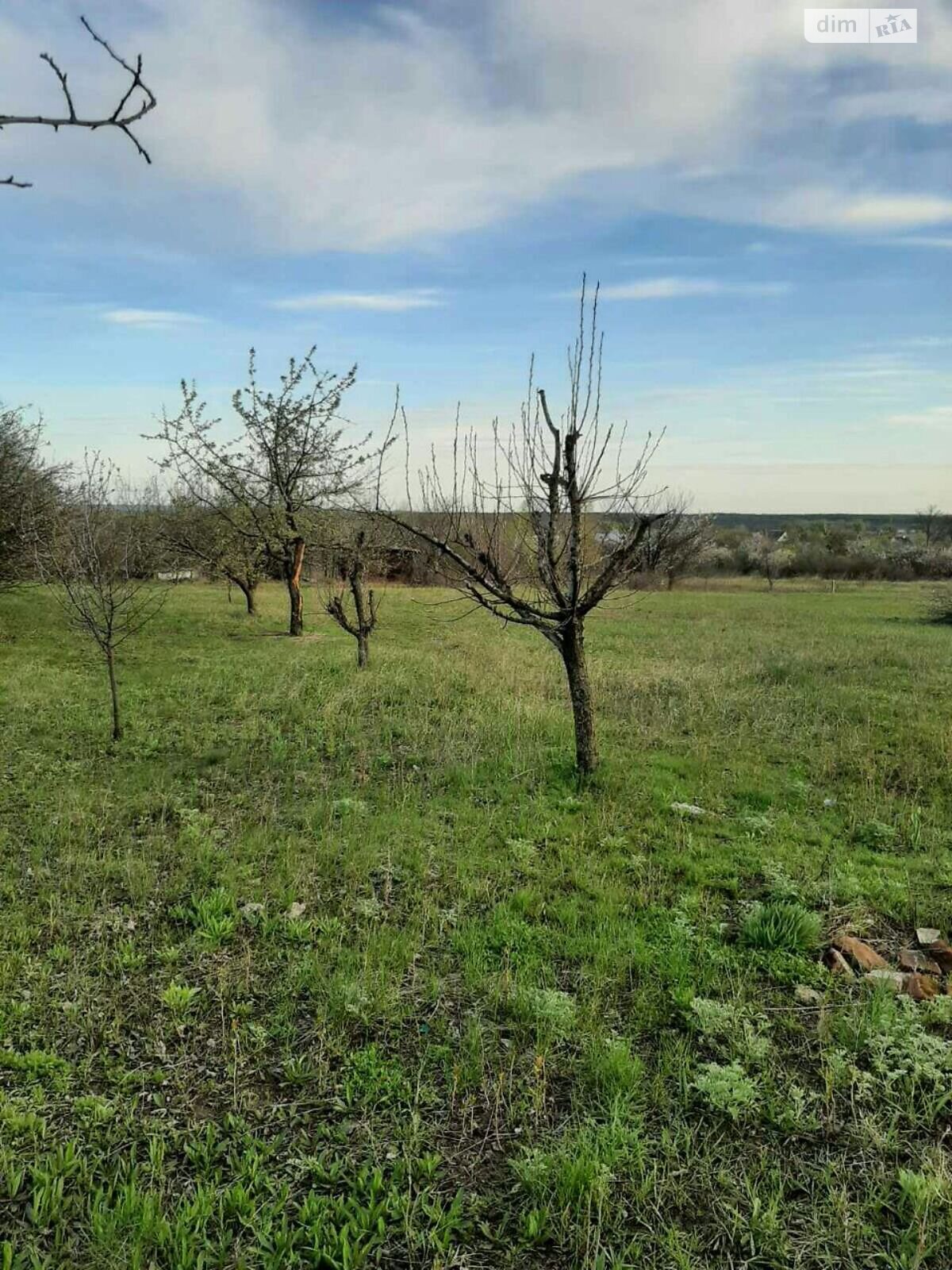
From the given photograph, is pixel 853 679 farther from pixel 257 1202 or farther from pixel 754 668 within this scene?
pixel 257 1202

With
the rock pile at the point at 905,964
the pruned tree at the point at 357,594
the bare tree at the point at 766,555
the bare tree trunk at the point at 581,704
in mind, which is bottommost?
the rock pile at the point at 905,964

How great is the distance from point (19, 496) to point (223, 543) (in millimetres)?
4650

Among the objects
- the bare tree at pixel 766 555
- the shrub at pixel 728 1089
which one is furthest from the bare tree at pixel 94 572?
the bare tree at pixel 766 555

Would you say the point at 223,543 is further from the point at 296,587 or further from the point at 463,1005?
the point at 463,1005

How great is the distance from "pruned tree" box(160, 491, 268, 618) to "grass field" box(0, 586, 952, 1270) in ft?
33.9

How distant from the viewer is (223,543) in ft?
62.7

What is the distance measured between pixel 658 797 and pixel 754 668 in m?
8.75

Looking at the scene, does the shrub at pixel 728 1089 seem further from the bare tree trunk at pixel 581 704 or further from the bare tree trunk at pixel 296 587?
the bare tree trunk at pixel 296 587

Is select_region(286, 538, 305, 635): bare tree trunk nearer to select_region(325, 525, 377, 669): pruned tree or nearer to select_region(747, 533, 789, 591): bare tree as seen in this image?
select_region(325, 525, 377, 669): pruned tree

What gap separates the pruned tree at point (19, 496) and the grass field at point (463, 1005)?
8254 millimetres

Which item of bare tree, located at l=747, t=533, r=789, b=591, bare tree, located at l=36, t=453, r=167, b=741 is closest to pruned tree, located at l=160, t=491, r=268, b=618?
bare tree, located at l=36, t=453, r=167, b=741

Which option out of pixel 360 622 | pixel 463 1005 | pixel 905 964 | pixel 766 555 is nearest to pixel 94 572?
pixel 360 622

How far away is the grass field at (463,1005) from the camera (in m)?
2.80

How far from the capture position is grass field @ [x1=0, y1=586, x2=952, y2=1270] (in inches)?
110
